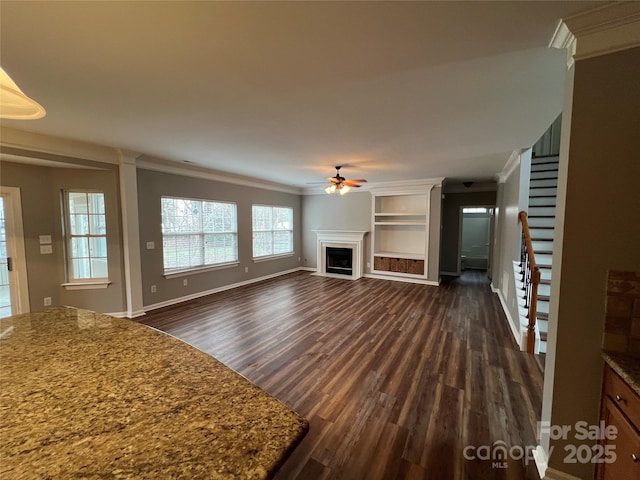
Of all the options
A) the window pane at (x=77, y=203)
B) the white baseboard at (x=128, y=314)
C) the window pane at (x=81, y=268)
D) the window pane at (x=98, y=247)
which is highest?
the window pane at (x=77, y=203)

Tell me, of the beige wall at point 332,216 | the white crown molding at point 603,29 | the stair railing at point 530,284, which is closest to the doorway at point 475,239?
the beige wall at point 332,216

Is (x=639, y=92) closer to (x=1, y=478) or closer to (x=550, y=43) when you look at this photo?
(x=550, y=43)

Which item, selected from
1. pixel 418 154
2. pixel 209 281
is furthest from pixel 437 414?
pixel 209 281

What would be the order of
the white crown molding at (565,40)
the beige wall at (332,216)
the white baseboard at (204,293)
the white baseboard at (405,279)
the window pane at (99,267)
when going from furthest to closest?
the beige wall at (332,216) < the white baseboard at (405,279) < the white baseboard at (204,293) < the window pane at (99,267) < the white crown molding at (565,40)

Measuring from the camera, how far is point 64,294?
382 cm

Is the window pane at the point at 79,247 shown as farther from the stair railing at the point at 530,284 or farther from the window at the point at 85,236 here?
the stair railing at the point at 530,284

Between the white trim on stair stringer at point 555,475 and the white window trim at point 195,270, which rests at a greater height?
the white window trim at point 195,270

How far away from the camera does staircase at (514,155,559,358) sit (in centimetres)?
306

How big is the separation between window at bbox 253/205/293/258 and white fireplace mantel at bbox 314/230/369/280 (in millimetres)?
922


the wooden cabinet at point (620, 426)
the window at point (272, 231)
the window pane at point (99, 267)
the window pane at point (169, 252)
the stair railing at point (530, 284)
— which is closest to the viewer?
the wooden cabinet at point (620, 426)

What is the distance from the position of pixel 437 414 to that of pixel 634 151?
2.11m

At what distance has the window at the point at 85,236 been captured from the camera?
383 cm

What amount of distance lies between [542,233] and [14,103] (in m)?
5.22

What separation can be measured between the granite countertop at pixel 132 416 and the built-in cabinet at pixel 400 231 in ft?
19.8
